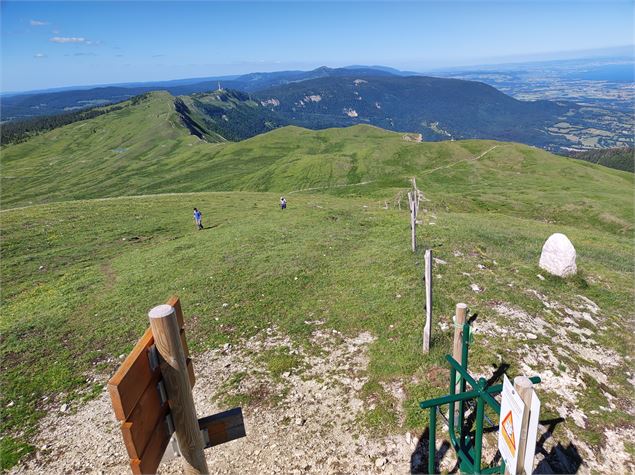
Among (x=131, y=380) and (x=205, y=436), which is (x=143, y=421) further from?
(x=205, y=436)

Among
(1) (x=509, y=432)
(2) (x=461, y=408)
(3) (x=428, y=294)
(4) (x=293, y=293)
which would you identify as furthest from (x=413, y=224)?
(1) (x=509, y=432)

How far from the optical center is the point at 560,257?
18.5 meters

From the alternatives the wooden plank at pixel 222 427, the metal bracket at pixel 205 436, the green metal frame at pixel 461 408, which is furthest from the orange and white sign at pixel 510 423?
the metal bracket at pixel 205 436

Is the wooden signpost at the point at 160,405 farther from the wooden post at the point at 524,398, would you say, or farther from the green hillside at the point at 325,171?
the green hillside at the point at 325,171

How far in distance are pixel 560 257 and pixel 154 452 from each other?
20.2m

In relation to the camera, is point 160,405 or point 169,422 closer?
point 160,405

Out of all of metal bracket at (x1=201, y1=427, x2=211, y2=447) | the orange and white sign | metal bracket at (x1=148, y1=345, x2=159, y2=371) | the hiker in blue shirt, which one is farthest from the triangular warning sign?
the hiker in blue shirt

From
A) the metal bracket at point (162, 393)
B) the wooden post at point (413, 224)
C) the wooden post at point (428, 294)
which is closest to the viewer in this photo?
the metal bracket at point (162, 393)

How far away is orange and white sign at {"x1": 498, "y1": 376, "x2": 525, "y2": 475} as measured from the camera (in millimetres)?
5086

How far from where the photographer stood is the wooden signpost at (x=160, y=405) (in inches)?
131

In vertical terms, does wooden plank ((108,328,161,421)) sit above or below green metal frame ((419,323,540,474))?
above

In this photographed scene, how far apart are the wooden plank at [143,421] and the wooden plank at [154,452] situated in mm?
51

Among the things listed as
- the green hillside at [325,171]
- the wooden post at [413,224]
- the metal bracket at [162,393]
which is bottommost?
the green hillside at [325,171]

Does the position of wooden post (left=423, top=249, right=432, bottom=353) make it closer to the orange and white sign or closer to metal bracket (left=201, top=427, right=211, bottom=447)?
the orange and white sign
